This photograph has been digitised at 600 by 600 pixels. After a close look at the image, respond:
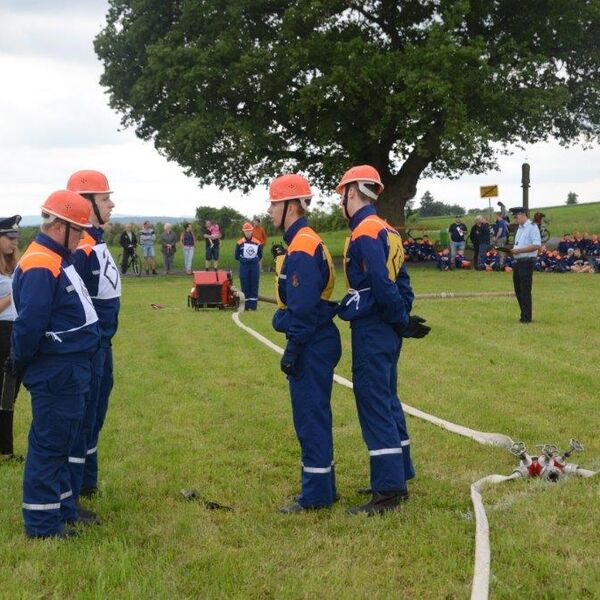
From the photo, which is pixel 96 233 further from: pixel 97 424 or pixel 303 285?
pixel 303 285

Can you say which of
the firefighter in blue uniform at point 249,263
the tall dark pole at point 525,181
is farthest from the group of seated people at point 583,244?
the firefighter in blue uniform at point 249,263

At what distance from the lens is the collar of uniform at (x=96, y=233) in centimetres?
526

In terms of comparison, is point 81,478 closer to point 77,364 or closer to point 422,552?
point 77,364

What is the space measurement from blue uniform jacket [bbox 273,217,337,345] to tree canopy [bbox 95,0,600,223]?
20.6m

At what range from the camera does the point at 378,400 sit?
508cm

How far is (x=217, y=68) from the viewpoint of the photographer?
2705 centimetres

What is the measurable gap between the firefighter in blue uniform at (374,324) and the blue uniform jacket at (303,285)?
0.16 meters

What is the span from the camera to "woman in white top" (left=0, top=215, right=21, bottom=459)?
20.1ft

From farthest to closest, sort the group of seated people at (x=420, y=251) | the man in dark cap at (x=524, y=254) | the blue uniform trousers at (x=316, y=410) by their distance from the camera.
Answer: the group of seated people at (x=420, y=251), the man in dark cap at (x=524, y=254), the blue uniform trousers at (x=316, y=410)

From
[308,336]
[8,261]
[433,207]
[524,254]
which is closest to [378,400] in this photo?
[308,336]

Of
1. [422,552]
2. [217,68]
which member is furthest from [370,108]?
[422,552]

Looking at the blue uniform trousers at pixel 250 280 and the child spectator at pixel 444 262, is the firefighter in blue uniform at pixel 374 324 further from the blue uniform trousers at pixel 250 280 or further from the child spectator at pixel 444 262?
the child spectator at pixel 444 262

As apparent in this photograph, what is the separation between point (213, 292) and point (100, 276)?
12.3m

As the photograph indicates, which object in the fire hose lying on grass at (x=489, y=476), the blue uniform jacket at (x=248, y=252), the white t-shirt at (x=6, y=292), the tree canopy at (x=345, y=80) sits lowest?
the fire hose lying on grass at (x=489, y=476)
